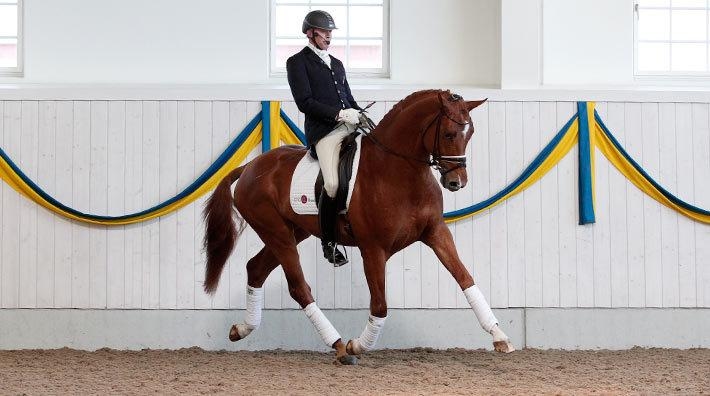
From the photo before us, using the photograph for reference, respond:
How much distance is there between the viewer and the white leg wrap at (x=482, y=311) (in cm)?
491

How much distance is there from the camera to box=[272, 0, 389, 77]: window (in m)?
7.48

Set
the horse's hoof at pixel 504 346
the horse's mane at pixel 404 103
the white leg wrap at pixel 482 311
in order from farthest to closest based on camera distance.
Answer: the horse's mane at pixel 404 103, the white leg wrap at pixel 482 311, the horse's hoof at pixel 504 346

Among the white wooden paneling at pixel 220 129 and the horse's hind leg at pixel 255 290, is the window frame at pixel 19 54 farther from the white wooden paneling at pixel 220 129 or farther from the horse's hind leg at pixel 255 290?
the horse's hind leg at pixel 255 290

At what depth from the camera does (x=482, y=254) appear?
6.73m

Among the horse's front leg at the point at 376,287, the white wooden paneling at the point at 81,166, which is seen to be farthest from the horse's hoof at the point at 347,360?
the white wooden paneling at the point at 81,166

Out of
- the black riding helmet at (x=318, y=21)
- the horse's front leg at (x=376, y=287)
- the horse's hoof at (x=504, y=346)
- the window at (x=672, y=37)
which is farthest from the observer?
the window at (x=672, y=37)

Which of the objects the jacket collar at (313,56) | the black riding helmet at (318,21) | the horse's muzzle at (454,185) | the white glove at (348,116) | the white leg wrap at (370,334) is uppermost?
the black riding helmet at (318,21)

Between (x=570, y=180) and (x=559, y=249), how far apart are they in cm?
50

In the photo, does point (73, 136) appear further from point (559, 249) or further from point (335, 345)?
point (559, 249)

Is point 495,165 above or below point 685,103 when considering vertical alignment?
below

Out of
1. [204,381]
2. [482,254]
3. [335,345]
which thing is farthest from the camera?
[482,254]

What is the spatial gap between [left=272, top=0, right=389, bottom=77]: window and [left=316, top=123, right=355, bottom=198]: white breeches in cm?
209

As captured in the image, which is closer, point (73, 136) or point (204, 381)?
point (204, 381)

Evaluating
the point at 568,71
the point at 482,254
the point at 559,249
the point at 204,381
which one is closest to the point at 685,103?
the point at 568,71
